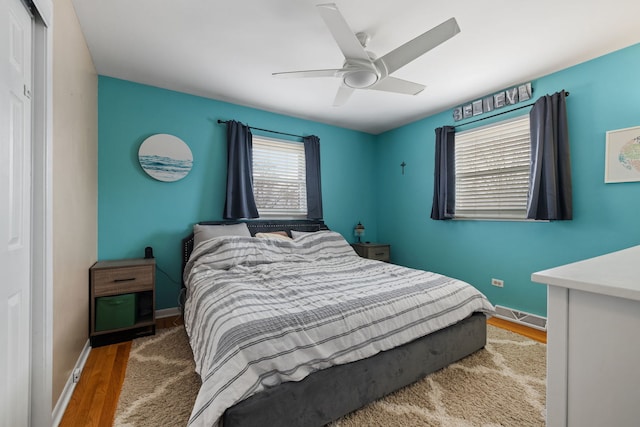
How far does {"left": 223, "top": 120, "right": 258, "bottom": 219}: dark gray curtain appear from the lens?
127 inches

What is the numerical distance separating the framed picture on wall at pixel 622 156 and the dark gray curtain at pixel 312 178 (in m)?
2.93

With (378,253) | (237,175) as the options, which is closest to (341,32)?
→ (237,175)

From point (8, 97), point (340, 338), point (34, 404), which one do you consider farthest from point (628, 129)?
point (34, 404)

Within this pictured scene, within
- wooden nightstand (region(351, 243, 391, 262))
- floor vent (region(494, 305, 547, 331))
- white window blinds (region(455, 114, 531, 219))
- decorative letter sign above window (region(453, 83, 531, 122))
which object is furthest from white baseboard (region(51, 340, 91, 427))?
decorative letter sign above window (region(453, 83, 531, 122))

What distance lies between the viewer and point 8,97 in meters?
1.04

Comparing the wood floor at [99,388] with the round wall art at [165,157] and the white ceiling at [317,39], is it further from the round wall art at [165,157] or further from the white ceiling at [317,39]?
the white ceiling at [317,39]

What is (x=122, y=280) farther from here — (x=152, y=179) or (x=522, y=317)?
(x=522, y=317)

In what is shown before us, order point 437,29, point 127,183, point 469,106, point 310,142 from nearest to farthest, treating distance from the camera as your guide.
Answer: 1. point 437,29
2. point 127,183
3. point 469,106
4. point 310,142

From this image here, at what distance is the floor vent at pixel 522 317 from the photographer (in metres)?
2.62

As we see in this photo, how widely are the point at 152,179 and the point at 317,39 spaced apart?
2220mm

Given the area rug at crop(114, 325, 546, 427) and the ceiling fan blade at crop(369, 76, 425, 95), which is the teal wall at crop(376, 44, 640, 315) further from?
the ceiling fan blade at crop(369, 76, 425, 95)

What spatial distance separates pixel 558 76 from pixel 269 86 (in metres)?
2.84

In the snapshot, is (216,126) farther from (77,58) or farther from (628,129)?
(628,129)

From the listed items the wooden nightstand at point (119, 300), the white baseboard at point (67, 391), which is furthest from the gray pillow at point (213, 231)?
the white baseboard at point (67, 391)
